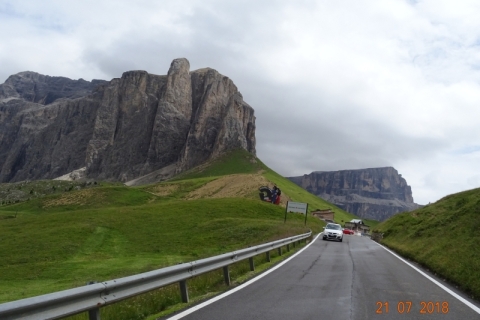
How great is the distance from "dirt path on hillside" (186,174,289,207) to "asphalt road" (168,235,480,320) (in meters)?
83.4

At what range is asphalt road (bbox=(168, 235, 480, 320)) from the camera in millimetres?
8602

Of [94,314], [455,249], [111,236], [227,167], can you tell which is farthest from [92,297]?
[227,167]

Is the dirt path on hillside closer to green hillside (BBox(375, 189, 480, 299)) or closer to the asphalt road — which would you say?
green hillside (BBox(375, 189, 480, 299))

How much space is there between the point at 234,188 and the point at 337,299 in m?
99.6

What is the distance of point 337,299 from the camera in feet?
33.9

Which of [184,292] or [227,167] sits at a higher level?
[227,167]

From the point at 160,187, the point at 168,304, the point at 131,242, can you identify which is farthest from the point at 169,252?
the point at 160,187

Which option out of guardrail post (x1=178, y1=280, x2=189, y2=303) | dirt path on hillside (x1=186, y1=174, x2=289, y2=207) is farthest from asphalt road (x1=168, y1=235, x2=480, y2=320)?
dirt path on hillside (x1=186, y1=174, x2=289, y2=207)

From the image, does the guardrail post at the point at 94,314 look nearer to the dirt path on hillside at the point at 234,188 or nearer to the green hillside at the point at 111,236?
the green hillside at the point at 111,236

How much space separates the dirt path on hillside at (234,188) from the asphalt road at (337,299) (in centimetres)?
8343

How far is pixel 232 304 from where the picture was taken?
9305 millimetres

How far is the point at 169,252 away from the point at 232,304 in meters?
29.5

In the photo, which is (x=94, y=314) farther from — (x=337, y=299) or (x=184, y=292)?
(x=337, y=299)

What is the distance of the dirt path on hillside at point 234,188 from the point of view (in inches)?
4043
